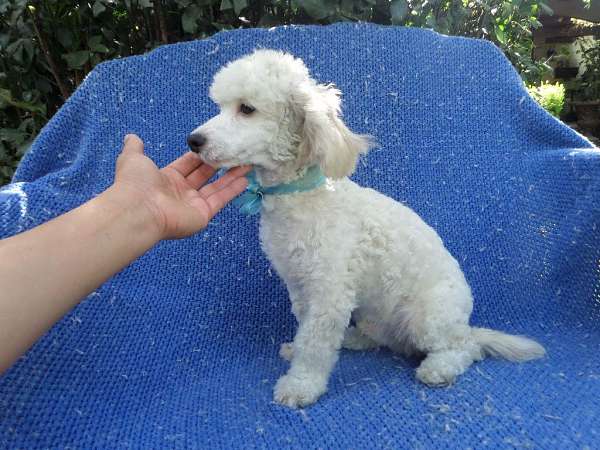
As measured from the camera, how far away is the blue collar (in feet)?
4.29

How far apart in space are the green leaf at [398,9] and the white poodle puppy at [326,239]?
782mm

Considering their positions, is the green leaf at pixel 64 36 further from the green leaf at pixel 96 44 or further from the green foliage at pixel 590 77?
the green foliage at pixel 590 77

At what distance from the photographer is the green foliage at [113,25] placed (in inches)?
77.2

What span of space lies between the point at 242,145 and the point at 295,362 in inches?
22.9

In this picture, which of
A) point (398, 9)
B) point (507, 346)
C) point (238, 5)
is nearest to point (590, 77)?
point (398, 9)

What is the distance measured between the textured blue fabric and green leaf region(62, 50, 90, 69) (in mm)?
277

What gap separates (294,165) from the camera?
1.28 m

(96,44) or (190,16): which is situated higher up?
(190,16)

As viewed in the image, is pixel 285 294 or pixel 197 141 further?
pixel 285 294

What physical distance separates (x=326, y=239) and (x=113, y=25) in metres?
1.45

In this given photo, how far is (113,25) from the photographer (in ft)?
6.84

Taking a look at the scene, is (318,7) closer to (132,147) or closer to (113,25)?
(113,25)

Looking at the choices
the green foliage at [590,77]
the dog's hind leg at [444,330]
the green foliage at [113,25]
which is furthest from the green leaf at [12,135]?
the green foliage at [590,77]

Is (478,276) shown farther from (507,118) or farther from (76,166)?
(76,166)
